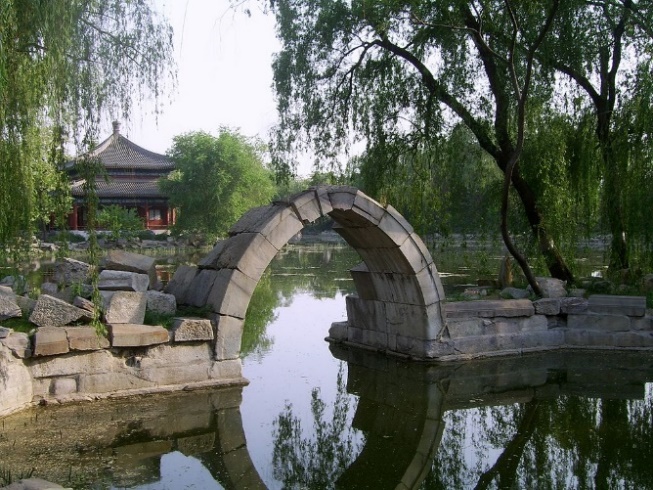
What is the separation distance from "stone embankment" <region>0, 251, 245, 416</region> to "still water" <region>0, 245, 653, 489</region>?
0.22m

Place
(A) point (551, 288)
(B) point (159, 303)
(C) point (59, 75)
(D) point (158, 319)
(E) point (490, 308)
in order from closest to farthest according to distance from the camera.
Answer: (C) point (59, 75)
(D) point (158, 319)
(B) point (159, 303)
(E) point (490, 308)
(A) point (551, 288)

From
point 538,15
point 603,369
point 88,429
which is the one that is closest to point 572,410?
point 603,369

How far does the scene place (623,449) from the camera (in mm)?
5926

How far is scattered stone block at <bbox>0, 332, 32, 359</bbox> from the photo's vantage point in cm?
632

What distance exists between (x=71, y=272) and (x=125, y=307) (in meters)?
0.93

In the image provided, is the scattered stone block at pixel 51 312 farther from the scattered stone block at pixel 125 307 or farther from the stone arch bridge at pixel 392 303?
the stone arch bridge at pixel 392 303

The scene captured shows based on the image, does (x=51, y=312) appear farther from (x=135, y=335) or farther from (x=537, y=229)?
(x=537, y=229)

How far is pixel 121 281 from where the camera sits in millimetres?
7215

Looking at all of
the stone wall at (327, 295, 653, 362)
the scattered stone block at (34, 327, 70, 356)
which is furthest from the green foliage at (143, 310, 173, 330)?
the stone wall at (327, 295, 653, 362)

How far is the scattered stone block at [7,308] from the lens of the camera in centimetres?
664

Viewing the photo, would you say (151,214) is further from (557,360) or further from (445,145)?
(557,360)

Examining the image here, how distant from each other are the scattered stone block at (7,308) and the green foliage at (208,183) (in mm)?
28558

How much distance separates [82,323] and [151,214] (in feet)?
114

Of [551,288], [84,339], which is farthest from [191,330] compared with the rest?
[551,288]
